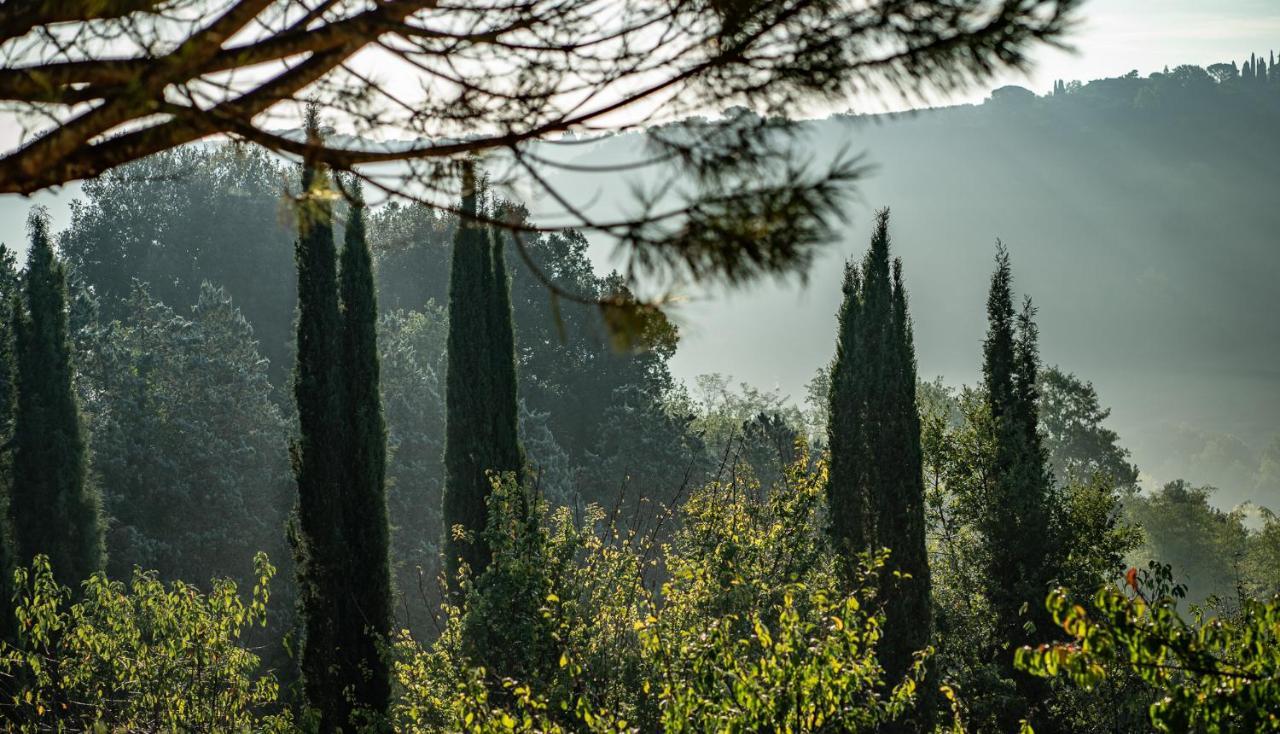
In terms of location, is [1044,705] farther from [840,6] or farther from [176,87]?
[176,87]

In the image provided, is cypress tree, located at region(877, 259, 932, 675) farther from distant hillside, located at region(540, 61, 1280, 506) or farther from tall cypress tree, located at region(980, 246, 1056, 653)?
distant hillside, located at region(540, 61, 1280, 506)

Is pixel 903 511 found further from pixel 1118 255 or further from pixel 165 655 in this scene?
pixel 1118 255

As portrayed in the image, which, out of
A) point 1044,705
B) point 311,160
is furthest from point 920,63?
point 1044,705

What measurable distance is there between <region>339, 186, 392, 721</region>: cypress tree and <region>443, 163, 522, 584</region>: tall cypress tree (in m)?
1.72

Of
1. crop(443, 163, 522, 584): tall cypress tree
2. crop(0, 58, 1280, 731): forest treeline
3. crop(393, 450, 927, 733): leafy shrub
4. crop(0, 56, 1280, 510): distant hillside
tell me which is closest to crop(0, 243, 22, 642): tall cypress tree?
crop(0, 58, 1280, 731): forest treeline

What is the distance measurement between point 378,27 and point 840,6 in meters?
1.44

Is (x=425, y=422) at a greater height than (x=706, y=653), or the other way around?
(x=425, y=422)

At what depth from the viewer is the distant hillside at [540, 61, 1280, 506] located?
135500 millimetres

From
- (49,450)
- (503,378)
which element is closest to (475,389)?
(503,378)

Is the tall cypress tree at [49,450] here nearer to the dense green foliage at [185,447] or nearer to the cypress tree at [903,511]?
the dense green foliage at [185,447]

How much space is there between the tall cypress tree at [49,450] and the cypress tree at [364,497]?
697 centimetres

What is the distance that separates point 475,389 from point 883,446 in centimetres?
566

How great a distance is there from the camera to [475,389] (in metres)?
14.6

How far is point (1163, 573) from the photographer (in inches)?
261
